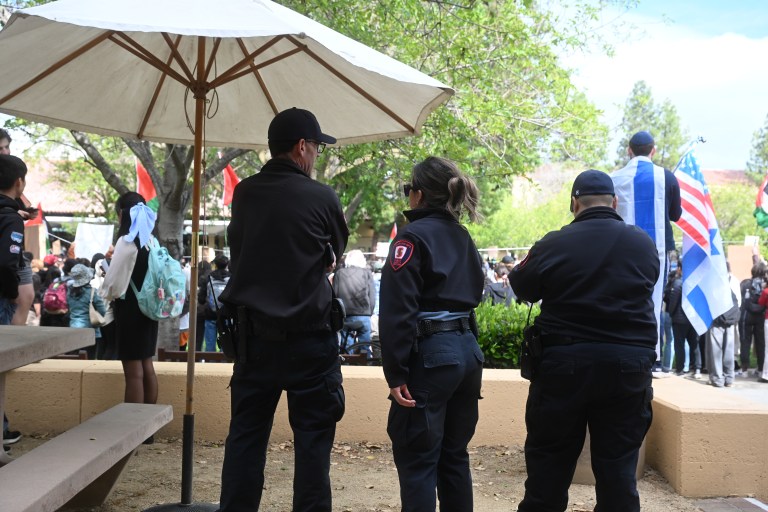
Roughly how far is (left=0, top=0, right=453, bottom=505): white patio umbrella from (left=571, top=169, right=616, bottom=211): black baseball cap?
2.85 feet

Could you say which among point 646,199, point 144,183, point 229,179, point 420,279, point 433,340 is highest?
point 229,179

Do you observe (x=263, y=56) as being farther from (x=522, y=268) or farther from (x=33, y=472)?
(x=33, y=472)

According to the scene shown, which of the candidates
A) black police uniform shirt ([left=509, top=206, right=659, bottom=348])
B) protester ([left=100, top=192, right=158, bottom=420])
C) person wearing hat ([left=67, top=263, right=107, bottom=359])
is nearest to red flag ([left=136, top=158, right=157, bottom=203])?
person wearing hat ([left=67, top=263, right=107, bottom=359])

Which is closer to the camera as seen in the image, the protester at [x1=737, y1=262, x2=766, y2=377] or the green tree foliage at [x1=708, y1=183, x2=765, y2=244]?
the protester at [x1=737, y1=262, x2=766, y2=377]

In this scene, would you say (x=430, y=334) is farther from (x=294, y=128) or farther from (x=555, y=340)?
(x=294, y=128)

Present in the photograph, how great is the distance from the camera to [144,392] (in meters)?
5.97

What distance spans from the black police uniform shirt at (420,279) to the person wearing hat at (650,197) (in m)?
2.20

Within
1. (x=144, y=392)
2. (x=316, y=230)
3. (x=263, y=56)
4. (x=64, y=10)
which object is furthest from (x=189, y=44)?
(x=144, y=392)

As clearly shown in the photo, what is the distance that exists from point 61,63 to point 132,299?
196 centimetres

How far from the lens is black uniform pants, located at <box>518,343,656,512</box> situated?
11.8ft

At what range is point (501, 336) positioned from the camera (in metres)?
6.89

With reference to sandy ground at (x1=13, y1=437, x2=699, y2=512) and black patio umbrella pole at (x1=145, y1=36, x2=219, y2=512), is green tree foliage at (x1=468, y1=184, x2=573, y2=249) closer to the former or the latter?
sandy ground at (x1=13, y1=437, x2=699, y2=512)

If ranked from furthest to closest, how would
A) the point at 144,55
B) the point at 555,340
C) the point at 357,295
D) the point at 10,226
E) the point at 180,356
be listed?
1. the point at 357,295
2. the point at 180,356
3. the point at 10,226
4. the point at 144,55
5. the point at 555,340

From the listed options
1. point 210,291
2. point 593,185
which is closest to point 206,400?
point 593,185
